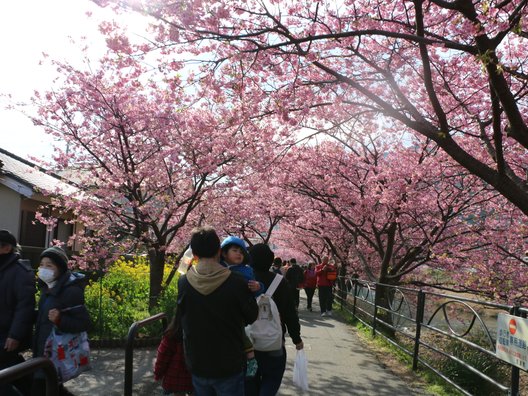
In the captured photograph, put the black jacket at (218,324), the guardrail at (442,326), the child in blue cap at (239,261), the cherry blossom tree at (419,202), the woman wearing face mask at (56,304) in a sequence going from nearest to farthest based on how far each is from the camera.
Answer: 1. the black jacket at (218,324)
2. the child in blue cap at (239,261)
3. the woman wearing face mask at (56,304)
4. the guardrail at (442,326)
5. the cherry blossom tree at (419,202)

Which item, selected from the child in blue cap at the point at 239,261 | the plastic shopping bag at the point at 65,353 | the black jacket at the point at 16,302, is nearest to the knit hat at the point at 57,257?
the black jacket at the point at 16,302

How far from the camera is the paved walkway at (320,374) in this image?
5574mm

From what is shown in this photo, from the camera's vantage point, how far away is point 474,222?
39.2 feet

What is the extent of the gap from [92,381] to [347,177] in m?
9.18

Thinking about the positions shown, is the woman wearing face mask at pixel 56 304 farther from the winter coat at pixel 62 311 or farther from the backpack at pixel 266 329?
the backpack at pixel 266 329

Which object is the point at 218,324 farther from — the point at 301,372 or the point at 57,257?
the point at 57,257

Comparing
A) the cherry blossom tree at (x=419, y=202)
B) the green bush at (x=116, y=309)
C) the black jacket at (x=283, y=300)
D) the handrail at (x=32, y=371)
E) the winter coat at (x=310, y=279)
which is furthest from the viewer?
the winter coat at (x=310, y=279)

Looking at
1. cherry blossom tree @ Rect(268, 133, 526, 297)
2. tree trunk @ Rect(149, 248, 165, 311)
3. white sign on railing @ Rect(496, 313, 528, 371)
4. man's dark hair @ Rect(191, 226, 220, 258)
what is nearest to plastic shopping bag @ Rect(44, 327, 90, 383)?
man's dark hair @ Rect(191, 226, 220, 258)

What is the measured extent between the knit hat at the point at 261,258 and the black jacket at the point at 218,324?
82 centimetres

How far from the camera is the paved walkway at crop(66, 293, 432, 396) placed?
5.57 m

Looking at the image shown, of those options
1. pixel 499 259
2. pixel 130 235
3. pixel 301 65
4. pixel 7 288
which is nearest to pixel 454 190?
pixel 499 259

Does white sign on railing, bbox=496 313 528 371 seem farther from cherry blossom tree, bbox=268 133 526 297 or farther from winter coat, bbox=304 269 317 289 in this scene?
winter coat, bbox=304 269 317 289

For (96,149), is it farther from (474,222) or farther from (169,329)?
(474,222)

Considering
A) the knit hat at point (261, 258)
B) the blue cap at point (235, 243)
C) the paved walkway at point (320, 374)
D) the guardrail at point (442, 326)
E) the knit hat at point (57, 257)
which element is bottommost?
the paved walkway at point (320, 374)
